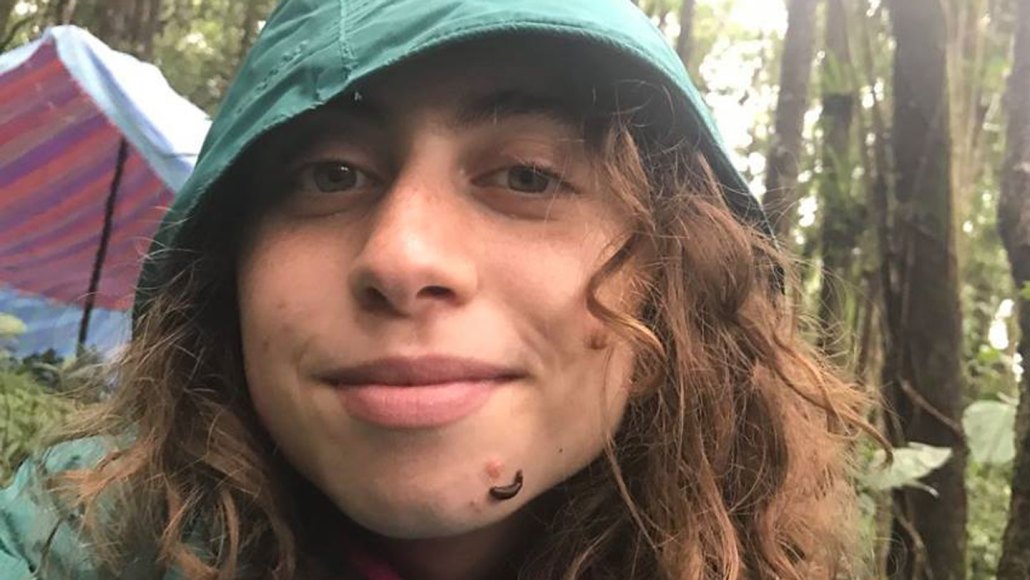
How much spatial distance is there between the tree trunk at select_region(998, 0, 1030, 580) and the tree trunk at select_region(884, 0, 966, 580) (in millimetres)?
326

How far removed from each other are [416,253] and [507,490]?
0.86 feet

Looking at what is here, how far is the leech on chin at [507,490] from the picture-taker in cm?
107

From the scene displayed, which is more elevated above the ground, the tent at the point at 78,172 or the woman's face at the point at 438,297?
the woman's face at the point at 438,297

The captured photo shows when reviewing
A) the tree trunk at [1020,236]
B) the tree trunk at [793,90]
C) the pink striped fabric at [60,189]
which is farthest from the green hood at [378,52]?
the tree trunk at [793,90]

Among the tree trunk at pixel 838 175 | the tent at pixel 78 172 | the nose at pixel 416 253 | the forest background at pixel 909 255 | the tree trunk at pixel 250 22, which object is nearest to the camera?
the nose at pixel 416 253

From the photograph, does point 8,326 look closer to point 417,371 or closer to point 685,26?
point 417,371

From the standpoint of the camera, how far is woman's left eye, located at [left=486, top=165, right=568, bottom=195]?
1.12 meters

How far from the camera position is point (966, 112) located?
17.0ft

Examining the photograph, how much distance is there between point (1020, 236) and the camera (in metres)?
2.91

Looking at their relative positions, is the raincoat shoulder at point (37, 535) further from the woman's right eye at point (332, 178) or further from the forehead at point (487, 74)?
the forehead at point (487, 74)

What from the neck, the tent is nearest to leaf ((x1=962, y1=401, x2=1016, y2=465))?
the neck

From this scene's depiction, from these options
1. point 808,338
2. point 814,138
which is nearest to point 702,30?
point 814,138

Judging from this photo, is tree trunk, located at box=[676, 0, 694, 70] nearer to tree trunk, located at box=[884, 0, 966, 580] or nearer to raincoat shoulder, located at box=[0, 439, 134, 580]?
tree trunk, located at box=[884, 0, 966, 580]

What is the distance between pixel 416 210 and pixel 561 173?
0.18m
